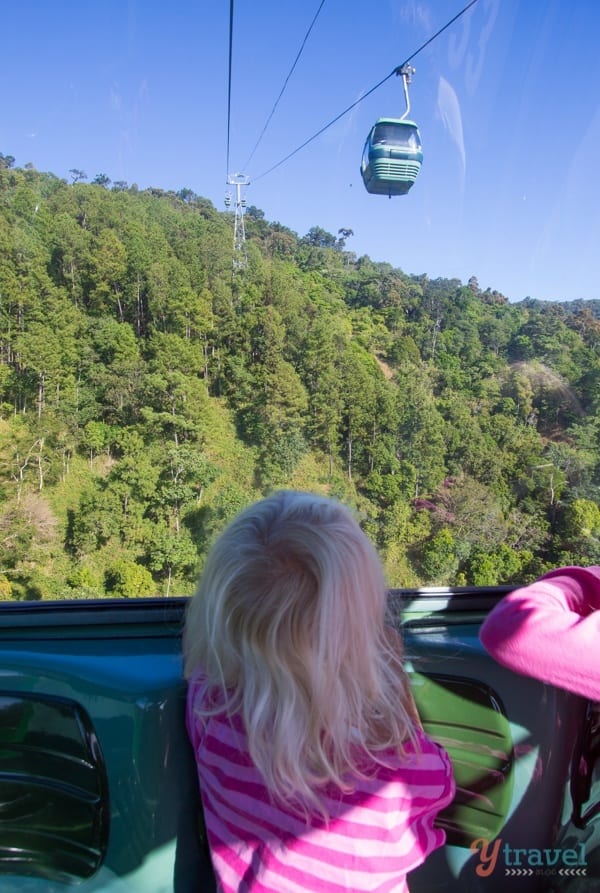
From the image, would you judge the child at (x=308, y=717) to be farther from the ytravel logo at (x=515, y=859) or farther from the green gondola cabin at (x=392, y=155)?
the green gondola cabin at (x=392, y=155)

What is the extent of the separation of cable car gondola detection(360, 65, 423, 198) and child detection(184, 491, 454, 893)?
4.88 feet

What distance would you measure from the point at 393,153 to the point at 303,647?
5.54 ft

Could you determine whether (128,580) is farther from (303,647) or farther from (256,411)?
(303,647)

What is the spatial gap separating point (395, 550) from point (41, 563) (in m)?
1.00

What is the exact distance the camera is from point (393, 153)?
6.49ft

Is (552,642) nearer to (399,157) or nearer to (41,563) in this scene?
(41,563)

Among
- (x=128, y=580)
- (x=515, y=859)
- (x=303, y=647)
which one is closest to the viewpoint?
(x=303, y=647)

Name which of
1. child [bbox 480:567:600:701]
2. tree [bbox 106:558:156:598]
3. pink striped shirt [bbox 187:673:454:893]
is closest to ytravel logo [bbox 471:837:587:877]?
pink striped shirt [bbox 187:673:454:893]

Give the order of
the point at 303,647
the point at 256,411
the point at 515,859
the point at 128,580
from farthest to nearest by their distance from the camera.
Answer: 1. the point at 256,411
2. the point at 128,580
3. the point at 515,859
4. the point at 303,647

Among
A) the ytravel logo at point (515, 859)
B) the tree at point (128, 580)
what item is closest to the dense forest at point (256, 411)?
the tree at point (128, 580)

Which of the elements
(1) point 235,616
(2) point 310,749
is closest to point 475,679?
(2) point 310,749

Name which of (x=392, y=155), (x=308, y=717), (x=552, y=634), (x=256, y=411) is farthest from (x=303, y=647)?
(x=392, y=155)

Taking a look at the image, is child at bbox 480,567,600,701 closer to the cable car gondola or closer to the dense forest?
the dense forest

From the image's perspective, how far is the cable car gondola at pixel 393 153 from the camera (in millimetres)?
1991
